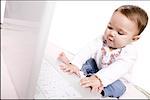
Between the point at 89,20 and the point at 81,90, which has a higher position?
the point at 89,20

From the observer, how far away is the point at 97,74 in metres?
0.48

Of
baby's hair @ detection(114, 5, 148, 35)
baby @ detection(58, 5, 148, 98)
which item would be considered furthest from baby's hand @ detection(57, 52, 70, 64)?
baby's hair @ detection(114, 5, 148, 35)

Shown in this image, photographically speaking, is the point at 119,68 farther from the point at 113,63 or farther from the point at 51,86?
the point at 51,86

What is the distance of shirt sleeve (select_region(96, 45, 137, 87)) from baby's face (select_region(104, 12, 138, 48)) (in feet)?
0.05

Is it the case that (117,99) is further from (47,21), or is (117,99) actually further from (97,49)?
(47,21)

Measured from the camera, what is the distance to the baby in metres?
0.45

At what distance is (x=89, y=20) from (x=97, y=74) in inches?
4.1

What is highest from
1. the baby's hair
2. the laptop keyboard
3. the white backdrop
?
the baby's hair

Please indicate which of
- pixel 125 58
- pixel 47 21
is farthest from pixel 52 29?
pixel 125 58

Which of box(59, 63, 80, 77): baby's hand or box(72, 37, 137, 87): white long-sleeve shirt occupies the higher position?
box(72, 37, 137, 87): white long-sleeve shirt

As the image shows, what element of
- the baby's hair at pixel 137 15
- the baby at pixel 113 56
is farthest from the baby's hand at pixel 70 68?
the baby's hair at pixel 137 15

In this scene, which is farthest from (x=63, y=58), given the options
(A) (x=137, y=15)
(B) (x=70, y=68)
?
(A) (x=137, y=15)

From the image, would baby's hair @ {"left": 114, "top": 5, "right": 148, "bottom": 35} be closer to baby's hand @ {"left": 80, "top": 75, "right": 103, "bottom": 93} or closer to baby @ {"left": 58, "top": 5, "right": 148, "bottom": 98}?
baby @ {"left": 58, "top": 5, "right": 148, "bottom": 98}

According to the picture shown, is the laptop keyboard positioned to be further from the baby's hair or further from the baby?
the baby's hair
